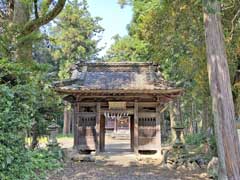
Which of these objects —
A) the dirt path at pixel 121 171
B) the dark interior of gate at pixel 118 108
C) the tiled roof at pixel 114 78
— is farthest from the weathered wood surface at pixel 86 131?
the tiled roof at pixel 114 78

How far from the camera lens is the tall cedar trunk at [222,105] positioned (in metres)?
5.92

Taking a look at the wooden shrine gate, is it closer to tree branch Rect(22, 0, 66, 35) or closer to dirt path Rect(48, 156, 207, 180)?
dirt path Rect(48, 156, 207, 180)

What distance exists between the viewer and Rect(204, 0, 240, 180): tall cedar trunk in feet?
19.4

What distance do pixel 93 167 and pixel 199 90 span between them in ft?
14.0

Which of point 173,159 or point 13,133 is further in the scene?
point 173,159

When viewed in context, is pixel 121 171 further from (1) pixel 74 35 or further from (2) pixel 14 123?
A: (1) pixel 74 35

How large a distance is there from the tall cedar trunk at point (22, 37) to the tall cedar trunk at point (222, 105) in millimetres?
3411

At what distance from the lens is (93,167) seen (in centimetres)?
971

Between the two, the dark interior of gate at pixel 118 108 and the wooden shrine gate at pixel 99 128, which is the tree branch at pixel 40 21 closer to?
the dark interior of gate at pixel 118 108

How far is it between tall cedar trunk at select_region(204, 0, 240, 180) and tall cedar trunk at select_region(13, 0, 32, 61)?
341 cm

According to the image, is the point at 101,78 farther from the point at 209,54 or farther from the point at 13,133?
the point at 13,133

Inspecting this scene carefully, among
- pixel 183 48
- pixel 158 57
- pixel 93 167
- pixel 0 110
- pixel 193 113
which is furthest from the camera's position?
pixel 193 113

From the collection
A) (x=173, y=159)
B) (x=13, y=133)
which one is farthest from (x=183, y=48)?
(x=13, y=133)

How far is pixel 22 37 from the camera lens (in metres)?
5.05
